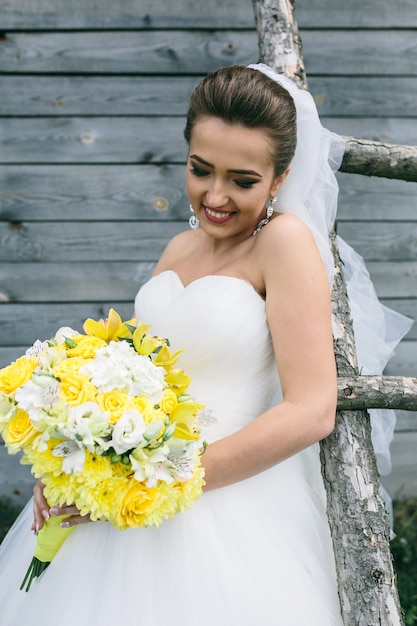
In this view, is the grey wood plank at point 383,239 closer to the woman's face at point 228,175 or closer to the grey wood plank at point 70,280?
the grey wood plank at point 70,280

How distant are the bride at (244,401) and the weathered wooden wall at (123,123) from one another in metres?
1.50

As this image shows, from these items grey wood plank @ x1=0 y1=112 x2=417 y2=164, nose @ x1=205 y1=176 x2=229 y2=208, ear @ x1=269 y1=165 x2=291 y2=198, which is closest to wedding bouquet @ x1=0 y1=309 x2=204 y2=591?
nose @ x1=205 y1=176 x2=229 y2=208

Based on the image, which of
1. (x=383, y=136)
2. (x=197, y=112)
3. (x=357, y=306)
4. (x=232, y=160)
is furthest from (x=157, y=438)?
(x=383, y=136)

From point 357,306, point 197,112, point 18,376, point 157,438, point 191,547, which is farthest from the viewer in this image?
point 357,306

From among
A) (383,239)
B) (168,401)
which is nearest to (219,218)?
(168,401)

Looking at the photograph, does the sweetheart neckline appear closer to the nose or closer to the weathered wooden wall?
the nose

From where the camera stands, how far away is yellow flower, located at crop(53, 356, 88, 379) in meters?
1.64

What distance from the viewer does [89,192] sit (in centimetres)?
364

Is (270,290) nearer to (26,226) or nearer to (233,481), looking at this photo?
(233,481)

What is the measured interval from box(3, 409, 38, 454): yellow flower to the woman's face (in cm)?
83

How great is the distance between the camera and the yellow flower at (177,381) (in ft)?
5.69

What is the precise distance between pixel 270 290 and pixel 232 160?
394 millimetres

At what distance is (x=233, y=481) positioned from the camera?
186 cm

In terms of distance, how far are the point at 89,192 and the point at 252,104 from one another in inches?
74.3
